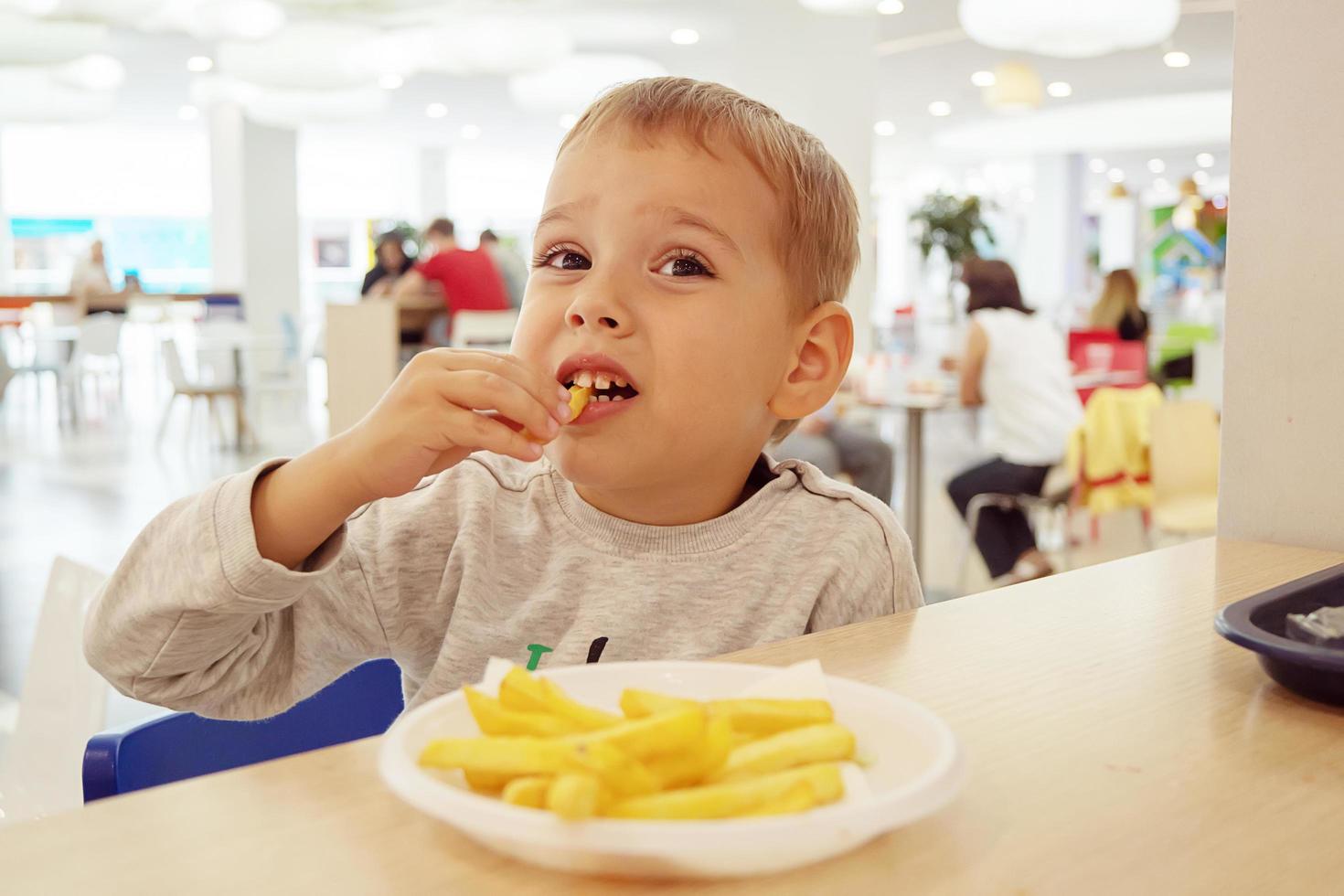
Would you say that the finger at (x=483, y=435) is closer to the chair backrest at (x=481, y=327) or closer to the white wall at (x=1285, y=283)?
the white wall at (x=1285, y=283)

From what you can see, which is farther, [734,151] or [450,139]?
[450,139]

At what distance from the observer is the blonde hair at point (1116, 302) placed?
7.75m

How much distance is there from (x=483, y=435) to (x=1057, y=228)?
20385 millimetres

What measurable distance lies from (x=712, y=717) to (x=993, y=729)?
25cm

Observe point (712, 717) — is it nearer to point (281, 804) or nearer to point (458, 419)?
point (281, 804)

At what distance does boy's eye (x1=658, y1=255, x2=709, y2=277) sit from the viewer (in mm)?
1050

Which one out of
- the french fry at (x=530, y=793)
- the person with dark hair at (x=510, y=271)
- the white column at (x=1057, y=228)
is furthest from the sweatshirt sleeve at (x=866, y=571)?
the white column at (x=1057, y=228)

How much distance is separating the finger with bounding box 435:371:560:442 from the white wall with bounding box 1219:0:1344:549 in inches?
31.7

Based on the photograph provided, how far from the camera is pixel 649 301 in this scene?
102 cm

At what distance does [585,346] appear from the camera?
3.27 feet

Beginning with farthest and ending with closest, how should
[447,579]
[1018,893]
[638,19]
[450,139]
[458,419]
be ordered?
[450,139] → [638,19] → [447,579] → [458,419] → [1018,893]

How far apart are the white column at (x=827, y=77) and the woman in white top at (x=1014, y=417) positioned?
296cm

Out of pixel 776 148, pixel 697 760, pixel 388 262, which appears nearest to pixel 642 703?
pixel 697 760

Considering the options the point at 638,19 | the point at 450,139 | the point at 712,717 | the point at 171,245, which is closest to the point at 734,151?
the point at 712,717
